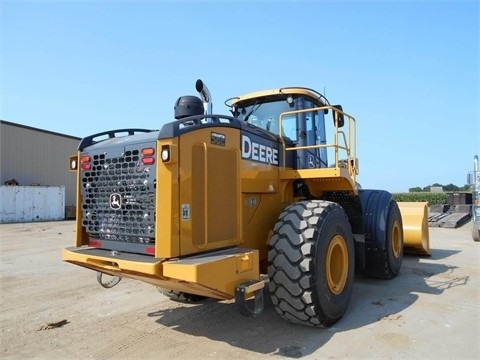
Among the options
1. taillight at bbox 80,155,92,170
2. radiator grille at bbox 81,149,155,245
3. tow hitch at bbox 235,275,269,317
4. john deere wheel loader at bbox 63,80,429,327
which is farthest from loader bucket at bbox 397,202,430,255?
taillight at bbox 80,155,92,170

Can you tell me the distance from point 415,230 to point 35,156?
25.8 m

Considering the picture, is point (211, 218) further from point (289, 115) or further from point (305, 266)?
point (289, 115)

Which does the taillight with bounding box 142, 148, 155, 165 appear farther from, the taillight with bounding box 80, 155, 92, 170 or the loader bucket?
the loader bucket

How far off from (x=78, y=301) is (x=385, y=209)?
16.7 feet

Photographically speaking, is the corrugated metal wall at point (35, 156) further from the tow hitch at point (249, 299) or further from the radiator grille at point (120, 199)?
the tow hitch at point (249, 299)

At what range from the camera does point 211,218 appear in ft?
13.4

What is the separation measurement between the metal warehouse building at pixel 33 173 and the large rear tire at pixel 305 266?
893 inches

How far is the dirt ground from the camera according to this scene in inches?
152

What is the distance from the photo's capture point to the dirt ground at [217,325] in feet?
12.7

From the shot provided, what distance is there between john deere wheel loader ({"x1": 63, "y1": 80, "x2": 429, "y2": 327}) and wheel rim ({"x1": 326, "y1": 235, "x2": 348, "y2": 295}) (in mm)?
13

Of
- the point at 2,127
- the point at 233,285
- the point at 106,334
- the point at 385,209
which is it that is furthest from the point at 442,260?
the point at 2,127

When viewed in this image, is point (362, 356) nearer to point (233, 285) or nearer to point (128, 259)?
point (233, 285)

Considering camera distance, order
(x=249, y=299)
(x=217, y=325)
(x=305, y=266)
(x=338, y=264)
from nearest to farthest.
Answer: (x=249, y=299) → (x=305, y=266) → (x=217, y=325) → (x=338, y=264)

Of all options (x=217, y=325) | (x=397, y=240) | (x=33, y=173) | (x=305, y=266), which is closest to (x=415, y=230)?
(x=397, y=240)
